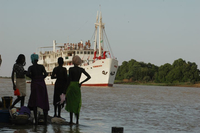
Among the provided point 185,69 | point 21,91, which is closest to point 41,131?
point 21,91

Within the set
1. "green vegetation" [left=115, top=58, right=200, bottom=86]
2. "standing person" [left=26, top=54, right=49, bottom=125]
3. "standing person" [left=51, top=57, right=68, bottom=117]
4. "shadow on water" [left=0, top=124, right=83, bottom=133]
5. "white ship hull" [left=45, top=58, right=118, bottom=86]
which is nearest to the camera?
"shadow on water" [left=0, top=124, right=83, bottom=133]

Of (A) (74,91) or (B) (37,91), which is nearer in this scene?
(B) (37,91)

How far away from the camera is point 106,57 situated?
58.6 meters

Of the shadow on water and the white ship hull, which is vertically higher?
the white ship hull

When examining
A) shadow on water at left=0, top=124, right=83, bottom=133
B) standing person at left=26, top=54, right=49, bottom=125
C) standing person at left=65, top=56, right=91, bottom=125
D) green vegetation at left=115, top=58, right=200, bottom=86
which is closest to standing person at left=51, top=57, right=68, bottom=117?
standing person at left=65, top=56, right=91, bottom=125

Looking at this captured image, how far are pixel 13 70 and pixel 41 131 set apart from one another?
1.89 meters

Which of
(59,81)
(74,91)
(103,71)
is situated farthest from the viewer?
(103,71)

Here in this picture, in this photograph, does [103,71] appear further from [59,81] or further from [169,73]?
[169,73]

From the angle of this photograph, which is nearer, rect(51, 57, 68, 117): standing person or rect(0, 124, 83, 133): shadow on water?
rect(0, 124, 83, 133): shadow on water

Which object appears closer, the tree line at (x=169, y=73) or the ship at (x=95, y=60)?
the ship at (x=95, y=60)

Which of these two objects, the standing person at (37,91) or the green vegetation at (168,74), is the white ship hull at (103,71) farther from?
the standing person at (37,91)

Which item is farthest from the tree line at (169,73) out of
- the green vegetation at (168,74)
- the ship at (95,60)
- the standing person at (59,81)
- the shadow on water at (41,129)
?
the shadow on water at (41,129)

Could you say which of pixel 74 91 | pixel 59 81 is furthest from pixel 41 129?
pixel 59 81

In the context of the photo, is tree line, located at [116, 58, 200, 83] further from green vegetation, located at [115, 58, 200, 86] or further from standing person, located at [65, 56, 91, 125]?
standing person, located at [65, 56, 91, 125]
